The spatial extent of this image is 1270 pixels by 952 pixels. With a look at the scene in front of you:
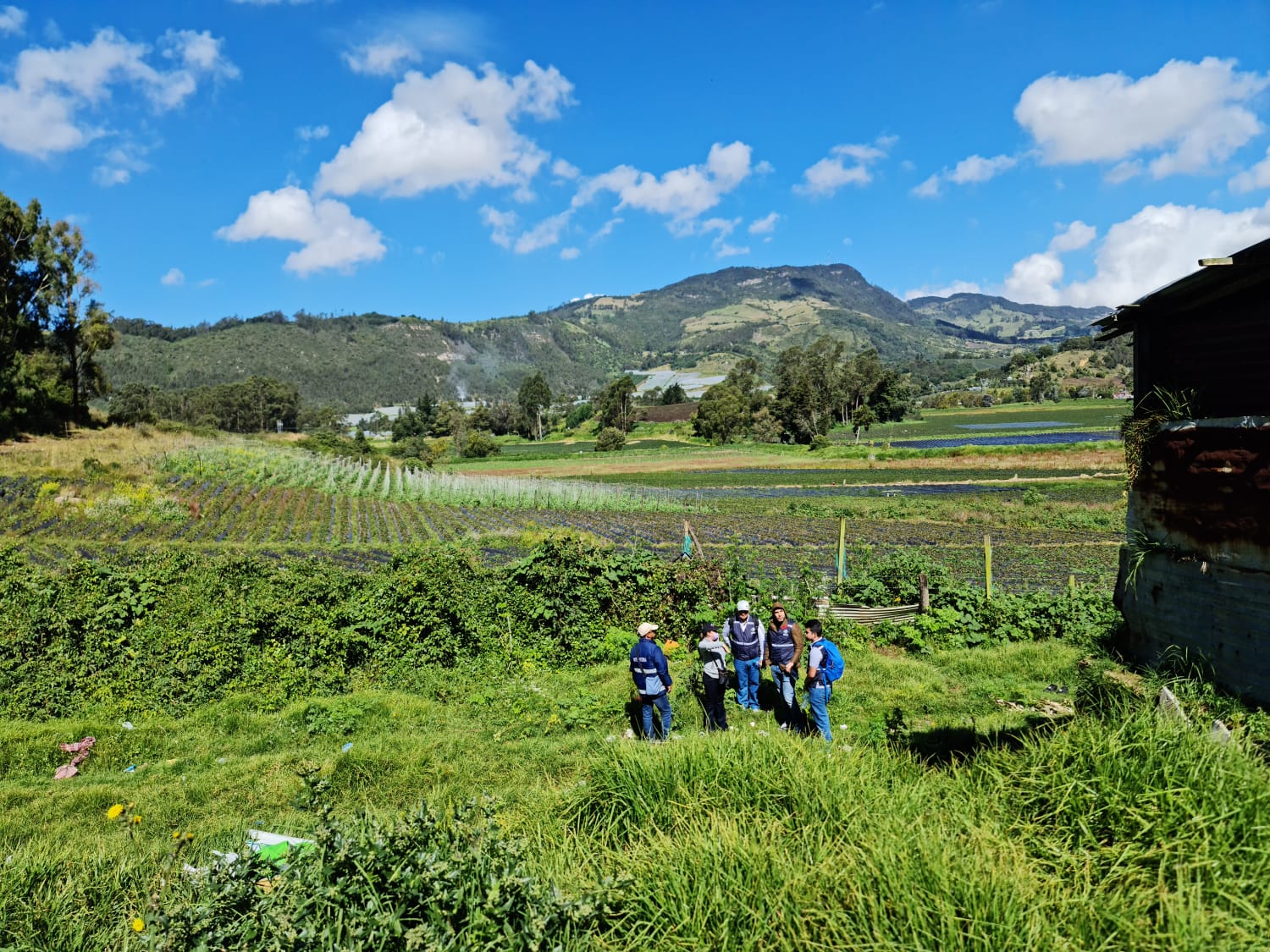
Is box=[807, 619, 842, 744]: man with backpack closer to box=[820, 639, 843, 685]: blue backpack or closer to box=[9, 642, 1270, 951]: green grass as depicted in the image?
box=[820, 639, 843, 685]: blue backpack

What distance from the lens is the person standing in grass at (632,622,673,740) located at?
737 centimetres

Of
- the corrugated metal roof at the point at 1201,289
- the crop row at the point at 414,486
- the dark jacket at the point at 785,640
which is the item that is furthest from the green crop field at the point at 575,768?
the crop row at the point at 414,486

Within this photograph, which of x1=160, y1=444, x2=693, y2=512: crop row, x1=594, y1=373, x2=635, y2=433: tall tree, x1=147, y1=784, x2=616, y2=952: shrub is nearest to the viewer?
x1=147, y1=784, x2=616, y2=952: shrub

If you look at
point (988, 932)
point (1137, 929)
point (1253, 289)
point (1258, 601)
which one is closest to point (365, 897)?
point (988, 932)

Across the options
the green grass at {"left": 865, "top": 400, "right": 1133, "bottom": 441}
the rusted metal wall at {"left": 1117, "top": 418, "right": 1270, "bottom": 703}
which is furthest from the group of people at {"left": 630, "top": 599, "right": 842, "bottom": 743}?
the green grass at {"left": 865, "top": 400, "right": 1133, "bottom": 441}

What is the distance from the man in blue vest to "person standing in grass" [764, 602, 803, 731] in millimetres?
154

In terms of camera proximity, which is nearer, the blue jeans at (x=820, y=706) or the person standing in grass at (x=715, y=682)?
the blue jeans at (x=820, y=706)

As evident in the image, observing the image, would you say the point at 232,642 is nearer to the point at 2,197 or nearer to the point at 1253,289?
the point at 1253,289

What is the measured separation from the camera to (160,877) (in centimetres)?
404

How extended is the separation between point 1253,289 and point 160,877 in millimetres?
10262

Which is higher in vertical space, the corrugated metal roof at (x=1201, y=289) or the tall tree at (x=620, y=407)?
the tall tree at (x=620, y=407)

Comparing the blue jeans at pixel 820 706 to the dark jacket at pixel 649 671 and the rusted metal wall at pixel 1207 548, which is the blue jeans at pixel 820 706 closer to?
the dark jacket at pixel 649 671

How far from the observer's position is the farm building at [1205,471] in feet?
21.9

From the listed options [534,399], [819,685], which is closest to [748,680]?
[819,685]
